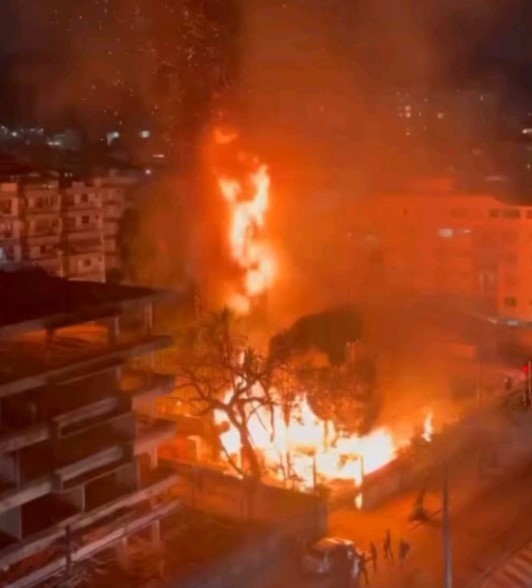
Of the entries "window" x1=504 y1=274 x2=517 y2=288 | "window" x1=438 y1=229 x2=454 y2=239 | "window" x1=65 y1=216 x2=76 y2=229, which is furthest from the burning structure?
"window" x1=438 y1=229 x2=454 y2=239

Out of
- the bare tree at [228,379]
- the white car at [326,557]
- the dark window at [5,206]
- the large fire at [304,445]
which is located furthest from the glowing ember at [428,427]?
the dark window at [5,206]

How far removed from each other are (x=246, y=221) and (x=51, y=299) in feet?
35.1

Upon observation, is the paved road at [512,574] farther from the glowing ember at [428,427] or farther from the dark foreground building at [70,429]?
the dark foreground building at [70,429]

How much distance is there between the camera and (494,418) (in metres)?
13.5

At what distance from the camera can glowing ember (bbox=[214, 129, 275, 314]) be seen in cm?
1781

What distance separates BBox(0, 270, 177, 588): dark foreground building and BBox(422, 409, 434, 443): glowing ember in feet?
15.7

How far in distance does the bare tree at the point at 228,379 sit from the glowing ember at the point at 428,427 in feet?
6.34

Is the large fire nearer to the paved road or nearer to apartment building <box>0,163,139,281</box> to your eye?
the paved road

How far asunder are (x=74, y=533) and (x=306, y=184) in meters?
14.7

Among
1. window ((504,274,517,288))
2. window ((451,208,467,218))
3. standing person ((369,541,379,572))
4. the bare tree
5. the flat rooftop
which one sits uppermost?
window ((451,208,467,218))

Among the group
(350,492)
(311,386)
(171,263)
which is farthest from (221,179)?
(350,492)

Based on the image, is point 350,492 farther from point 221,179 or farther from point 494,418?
point 221,179

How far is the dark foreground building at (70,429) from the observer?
7.10 metres

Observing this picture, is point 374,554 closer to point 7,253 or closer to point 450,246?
point 7,253
